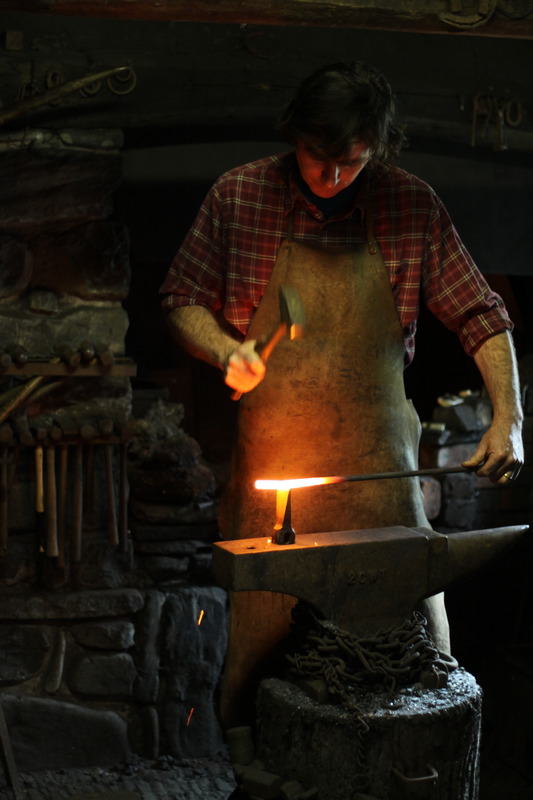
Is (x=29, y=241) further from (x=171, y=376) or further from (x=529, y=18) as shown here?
(x=529, y=18)

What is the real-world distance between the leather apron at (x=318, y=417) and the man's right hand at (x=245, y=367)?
261mm

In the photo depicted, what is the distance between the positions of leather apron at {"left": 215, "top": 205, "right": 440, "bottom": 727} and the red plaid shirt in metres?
0.04

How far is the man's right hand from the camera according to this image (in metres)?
2.18

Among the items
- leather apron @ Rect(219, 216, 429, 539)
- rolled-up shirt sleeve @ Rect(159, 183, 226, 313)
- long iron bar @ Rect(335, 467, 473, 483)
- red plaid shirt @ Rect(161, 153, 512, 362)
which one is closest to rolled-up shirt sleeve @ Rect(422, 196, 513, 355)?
red plaid shirt @ Rect(161, 153, 512, 362)

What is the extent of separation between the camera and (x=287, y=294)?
2104mm

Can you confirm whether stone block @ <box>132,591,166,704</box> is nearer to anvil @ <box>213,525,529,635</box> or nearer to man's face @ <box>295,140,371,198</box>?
anvil @ <box>213,525,529,635</box>

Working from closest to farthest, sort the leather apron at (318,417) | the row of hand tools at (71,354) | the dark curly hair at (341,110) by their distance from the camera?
the dark curly hair at (341,110) < the leather apron at (318,417) < the row of hand tools at (71,354)

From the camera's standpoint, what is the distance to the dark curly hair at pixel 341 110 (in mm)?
2266

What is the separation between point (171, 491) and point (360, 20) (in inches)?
65.3

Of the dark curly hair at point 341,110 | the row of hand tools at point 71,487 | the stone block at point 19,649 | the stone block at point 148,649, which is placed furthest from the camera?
the stone block at point 148,649

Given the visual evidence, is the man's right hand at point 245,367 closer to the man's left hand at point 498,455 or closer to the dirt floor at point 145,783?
the man's left hand at point 498,455

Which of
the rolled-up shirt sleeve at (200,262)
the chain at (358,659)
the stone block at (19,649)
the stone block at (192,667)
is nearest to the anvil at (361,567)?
the chain at (358,659)

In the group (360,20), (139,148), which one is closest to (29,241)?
(139,148)

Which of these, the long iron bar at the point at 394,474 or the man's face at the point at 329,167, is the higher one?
the man's face at the point at 329,167
